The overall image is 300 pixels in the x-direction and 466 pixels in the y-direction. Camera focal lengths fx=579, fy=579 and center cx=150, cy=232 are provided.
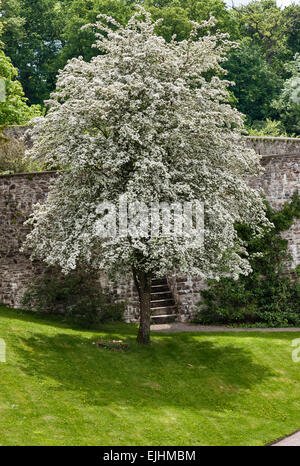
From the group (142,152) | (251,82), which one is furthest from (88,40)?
(142,152)

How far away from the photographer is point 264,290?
22.8m

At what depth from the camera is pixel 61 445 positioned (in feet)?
36.1

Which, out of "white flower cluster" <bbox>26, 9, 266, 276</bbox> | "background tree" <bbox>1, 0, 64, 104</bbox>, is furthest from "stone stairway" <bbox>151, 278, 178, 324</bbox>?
"background tree" <bbox>1, 0, 64, 104</bbox>

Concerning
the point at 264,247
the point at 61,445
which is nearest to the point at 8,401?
the point at 61,445

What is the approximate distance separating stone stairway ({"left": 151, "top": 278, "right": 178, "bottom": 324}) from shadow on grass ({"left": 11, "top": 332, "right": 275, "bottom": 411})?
2.84 m

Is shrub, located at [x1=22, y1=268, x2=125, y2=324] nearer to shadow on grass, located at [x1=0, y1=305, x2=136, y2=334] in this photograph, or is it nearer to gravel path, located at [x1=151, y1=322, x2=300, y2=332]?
shadow on grass, located at [x1=0, y1=305, x2=136, y2=334]

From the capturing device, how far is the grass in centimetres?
1216

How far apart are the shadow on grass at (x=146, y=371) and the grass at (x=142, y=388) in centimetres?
3

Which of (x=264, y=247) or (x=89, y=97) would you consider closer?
(x=89, y=97)

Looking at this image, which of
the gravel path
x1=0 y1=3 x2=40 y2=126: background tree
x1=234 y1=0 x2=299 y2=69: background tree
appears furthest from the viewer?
x1=234 y1=0 x2=299 y2=69: background tree

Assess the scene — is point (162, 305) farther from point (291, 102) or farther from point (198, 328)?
point (291, 102)

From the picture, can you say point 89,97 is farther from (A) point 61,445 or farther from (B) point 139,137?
(A) point 61,445

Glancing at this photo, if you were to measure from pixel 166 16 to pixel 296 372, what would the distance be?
33.8m

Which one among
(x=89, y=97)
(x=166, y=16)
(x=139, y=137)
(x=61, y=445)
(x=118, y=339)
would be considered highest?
(x=166, y=16)
